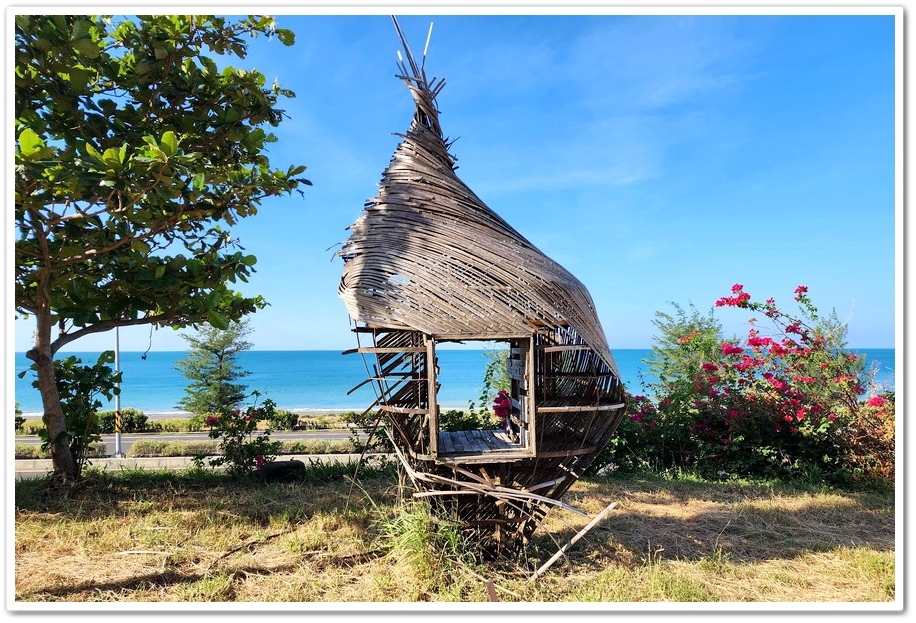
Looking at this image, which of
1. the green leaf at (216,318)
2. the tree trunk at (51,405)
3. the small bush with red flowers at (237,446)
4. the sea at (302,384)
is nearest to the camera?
the green leaf at (216,318)

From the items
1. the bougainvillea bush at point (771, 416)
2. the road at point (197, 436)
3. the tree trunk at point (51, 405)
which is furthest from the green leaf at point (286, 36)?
the road at point (197, 436)

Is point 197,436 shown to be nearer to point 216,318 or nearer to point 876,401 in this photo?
point 216,318

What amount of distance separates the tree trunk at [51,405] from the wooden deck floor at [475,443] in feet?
15.8

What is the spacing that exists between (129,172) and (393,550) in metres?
3.59

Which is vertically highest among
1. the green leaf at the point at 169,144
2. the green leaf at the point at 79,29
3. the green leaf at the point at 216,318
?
the green leaf at the point at 79,29

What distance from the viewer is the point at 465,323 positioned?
3.30 m

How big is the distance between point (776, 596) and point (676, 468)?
13.0 feet

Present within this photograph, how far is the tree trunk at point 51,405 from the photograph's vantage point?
585 centimetres

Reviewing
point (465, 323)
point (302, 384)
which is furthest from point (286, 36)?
point (302, 384)

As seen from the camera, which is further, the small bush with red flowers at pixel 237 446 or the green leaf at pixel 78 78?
the small bush with red flowers at pixel 237 446

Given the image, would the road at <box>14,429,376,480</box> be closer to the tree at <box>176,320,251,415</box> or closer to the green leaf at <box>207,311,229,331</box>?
the tree at <box>176,320,251,415</box>

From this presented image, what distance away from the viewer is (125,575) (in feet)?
12.7

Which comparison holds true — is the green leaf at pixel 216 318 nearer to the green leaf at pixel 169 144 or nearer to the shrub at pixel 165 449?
the green leaf at pixel 169 144

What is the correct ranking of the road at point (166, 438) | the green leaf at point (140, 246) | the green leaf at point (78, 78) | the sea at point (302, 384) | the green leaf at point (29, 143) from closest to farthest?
the green leaf at point (29, 143), the green leaf at point (78, 78), the green leaf at point (140, 246), the road at point (166, 438), the sea at point (302, 384)
